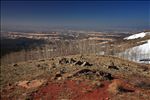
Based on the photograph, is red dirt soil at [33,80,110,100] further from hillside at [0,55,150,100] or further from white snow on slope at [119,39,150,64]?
white snow on slope at [119,39,150,64]

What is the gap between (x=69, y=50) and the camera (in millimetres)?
95000

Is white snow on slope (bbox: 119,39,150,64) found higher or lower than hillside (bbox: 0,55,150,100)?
higher

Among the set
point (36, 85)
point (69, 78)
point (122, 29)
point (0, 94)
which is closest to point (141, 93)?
point (69, 78)

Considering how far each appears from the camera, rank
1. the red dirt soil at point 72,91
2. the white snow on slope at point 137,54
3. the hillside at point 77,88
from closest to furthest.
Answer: the hillside at point 77,88, the red dirt soil at point 72,91, the white snow on slope at point 137,54

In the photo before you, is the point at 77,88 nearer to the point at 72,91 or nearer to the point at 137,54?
the point at 72,91

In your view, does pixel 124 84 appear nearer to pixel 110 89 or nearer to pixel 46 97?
pixel 110 89

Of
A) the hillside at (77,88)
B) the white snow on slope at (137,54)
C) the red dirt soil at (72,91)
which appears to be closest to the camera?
the hillside at (77,88)

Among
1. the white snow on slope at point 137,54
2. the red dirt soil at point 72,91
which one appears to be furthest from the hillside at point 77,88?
the white snow on slope at point 137,54

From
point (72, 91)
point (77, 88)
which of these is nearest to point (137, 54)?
point (77, 88)

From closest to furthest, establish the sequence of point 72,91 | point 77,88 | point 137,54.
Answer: point 72,91 < point 77,88 < point 137,54

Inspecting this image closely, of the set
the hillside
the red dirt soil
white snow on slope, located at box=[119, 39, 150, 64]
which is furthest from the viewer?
white snow on slope, located at box=[119, 39, 150, 64]

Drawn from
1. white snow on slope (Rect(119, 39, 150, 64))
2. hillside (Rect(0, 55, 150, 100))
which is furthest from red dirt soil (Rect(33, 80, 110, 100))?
white snow on slope (Rect(119, 39, 150, 64))

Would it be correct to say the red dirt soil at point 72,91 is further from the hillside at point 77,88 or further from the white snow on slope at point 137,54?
the white snow on slope at point 137,54

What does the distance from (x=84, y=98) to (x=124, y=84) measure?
460cm
